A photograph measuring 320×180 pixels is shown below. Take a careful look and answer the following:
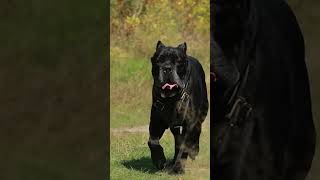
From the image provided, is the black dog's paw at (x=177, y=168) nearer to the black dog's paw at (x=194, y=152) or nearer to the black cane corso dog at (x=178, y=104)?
the black cane corso dog at (x=178, y=104)

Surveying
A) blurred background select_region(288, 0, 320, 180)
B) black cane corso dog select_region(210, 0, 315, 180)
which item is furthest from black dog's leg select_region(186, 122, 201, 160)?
blurred background select_region(288, 0, 320, 180)

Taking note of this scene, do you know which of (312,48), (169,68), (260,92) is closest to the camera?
(260,92)

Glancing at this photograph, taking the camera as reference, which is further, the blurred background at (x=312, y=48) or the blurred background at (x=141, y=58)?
the blurred background at (x=312, y=48)

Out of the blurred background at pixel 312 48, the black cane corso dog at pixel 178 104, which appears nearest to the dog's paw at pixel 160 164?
the black cane corso dog at pixel 178 104

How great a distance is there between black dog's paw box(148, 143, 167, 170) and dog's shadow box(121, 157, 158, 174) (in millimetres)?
34

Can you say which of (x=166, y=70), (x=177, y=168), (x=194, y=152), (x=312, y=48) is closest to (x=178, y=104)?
(x=166, y=70)

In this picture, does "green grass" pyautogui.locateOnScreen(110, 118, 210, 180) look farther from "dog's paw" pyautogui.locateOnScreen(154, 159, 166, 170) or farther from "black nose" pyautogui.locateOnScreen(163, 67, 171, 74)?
"black nose" pyautogui.locateOnScreen(163, 67, 171, 74)

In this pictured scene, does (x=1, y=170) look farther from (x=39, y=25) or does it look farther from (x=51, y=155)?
(x=39, y=25)

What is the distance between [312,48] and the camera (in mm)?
4973

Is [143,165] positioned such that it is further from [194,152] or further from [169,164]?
[194,152]

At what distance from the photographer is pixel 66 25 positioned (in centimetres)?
480

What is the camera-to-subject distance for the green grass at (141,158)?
4.76 metres

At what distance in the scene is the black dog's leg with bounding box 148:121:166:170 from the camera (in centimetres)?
475

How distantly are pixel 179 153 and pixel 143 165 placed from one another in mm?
297
